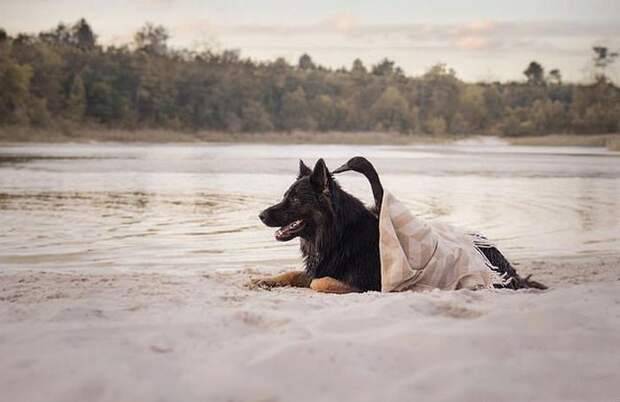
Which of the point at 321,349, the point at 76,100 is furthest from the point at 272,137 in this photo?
the point at 321,349

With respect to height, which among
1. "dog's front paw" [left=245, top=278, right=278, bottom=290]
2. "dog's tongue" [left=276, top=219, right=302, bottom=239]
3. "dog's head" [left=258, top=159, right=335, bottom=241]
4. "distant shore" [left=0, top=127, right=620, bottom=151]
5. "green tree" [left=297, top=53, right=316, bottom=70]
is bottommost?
"distant shore" [left=0, top=127, right=620, bottom=151]

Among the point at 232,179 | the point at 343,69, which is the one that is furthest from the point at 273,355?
the point at 343,69

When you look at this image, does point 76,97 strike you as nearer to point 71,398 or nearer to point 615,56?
point 615,56

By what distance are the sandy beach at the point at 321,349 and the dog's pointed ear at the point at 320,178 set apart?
1.22m

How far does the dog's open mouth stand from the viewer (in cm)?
512

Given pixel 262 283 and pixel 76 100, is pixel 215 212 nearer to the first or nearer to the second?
pixel 262 283

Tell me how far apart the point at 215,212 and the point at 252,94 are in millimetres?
49020

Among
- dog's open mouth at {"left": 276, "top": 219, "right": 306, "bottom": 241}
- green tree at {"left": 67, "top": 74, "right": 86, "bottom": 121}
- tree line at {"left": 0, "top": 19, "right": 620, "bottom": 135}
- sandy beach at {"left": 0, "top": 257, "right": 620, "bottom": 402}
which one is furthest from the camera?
tree line at {"left": 0, "top": 19, "right": 620, "bottom": 135}

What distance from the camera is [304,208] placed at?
5066 mm

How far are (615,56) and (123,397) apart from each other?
2073 inches

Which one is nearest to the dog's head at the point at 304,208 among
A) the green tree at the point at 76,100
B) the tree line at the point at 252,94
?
the tree line at the point at 252,94

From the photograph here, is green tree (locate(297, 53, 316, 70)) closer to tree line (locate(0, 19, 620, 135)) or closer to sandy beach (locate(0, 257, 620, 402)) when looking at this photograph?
tree line (locate(0, 19, 620, 135))

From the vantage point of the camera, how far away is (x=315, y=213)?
5047 millimetres

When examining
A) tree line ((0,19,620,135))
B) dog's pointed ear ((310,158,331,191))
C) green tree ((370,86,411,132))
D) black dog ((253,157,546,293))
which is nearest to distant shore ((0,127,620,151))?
tree line ((0,19,620,135))
